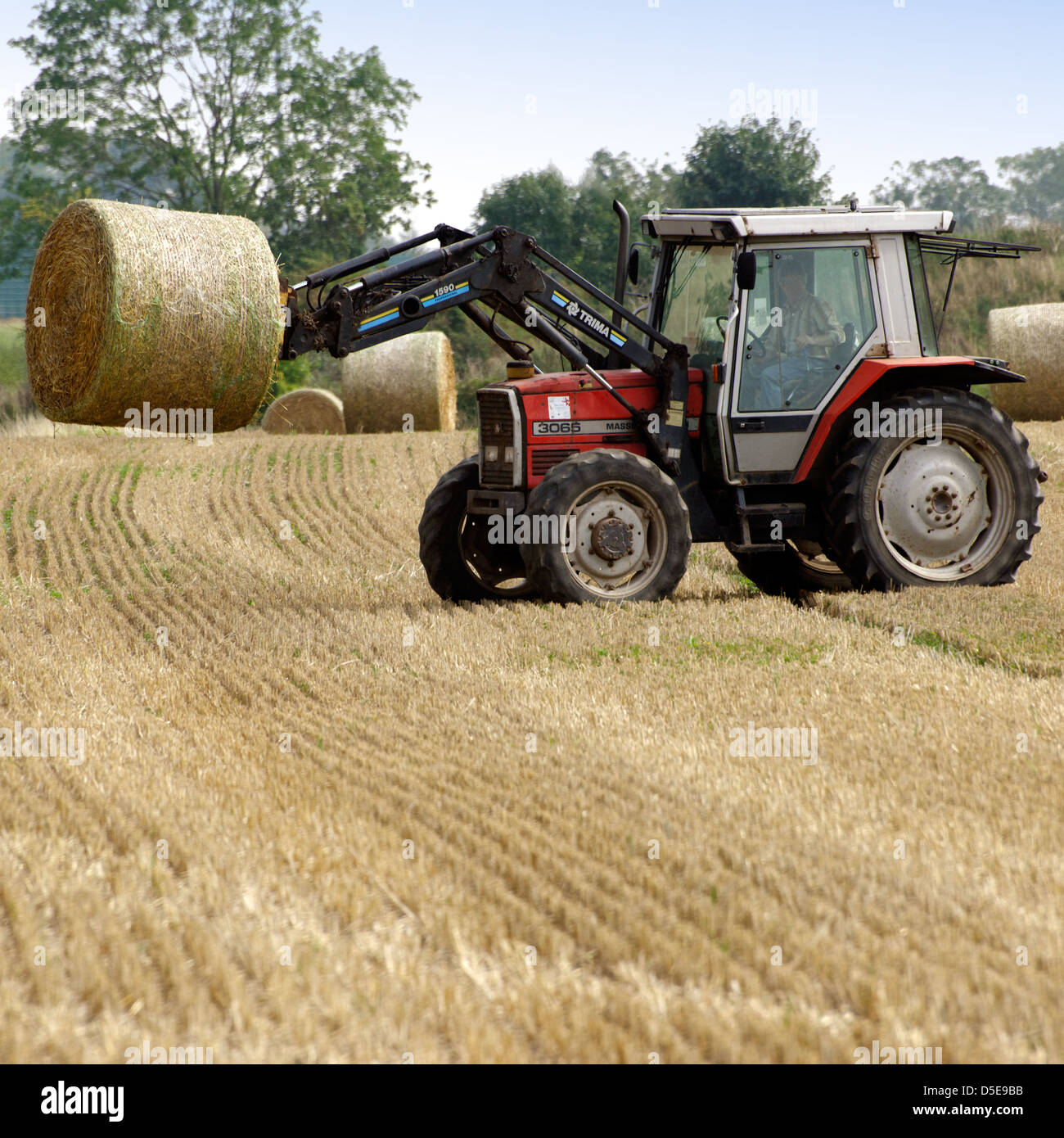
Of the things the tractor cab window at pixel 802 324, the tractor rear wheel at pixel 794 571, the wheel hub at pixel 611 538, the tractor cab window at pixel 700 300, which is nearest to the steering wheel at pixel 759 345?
the tractor cab window at pixel 802 324

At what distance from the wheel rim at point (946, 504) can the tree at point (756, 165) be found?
31569 millimetres

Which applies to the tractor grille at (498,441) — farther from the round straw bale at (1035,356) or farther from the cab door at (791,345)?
the round straw bale at (1035,356)

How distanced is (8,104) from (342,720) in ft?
134

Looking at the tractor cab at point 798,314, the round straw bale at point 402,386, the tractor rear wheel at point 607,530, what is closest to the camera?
the tractor rear wheel at point 607,530

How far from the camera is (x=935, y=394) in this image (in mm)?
8938

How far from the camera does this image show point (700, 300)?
30.3ft

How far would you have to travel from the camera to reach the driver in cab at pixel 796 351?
8820mm

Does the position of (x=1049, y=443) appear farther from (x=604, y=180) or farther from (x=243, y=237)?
(x=604, y=180)

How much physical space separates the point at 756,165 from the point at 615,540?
3367cm

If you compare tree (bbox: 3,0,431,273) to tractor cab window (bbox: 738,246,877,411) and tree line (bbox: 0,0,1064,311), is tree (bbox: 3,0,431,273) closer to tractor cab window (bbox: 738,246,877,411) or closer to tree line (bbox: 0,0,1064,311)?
tree line (bbox: 0,0,1064,311)

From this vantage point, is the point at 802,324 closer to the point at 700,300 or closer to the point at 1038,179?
the point at 700,300
